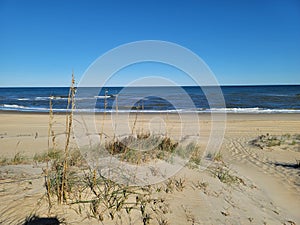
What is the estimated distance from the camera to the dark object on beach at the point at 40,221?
9.08 feet

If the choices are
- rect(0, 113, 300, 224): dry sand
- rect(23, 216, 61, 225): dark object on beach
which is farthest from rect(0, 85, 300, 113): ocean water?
rect(23, 216, 61, 225): dark object on beach

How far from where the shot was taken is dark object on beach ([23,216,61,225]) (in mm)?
2768

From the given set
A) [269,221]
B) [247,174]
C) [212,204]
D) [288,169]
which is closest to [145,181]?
[212,204]

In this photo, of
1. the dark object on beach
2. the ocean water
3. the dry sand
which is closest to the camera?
the dark object on beach

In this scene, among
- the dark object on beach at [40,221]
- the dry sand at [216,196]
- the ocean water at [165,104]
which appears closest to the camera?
the dark object on beach at [40,221]

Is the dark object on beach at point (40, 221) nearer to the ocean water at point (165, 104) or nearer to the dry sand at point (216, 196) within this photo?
the dry sand at point (216, 196)

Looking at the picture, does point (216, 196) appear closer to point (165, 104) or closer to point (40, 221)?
point (40, 221)

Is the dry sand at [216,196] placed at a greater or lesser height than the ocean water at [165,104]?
lesser

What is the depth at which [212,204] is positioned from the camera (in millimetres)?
3645

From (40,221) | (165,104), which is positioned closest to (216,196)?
(40,221)

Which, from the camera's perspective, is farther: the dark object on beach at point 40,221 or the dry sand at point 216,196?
the dry sand at point 216,196

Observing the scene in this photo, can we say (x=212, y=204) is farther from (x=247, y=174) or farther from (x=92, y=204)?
(x=247, y=174)

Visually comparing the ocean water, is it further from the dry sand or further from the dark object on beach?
the dark object on beach

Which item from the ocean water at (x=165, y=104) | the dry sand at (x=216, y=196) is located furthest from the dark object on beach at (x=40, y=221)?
the ocean water at (x=165, y=104)
